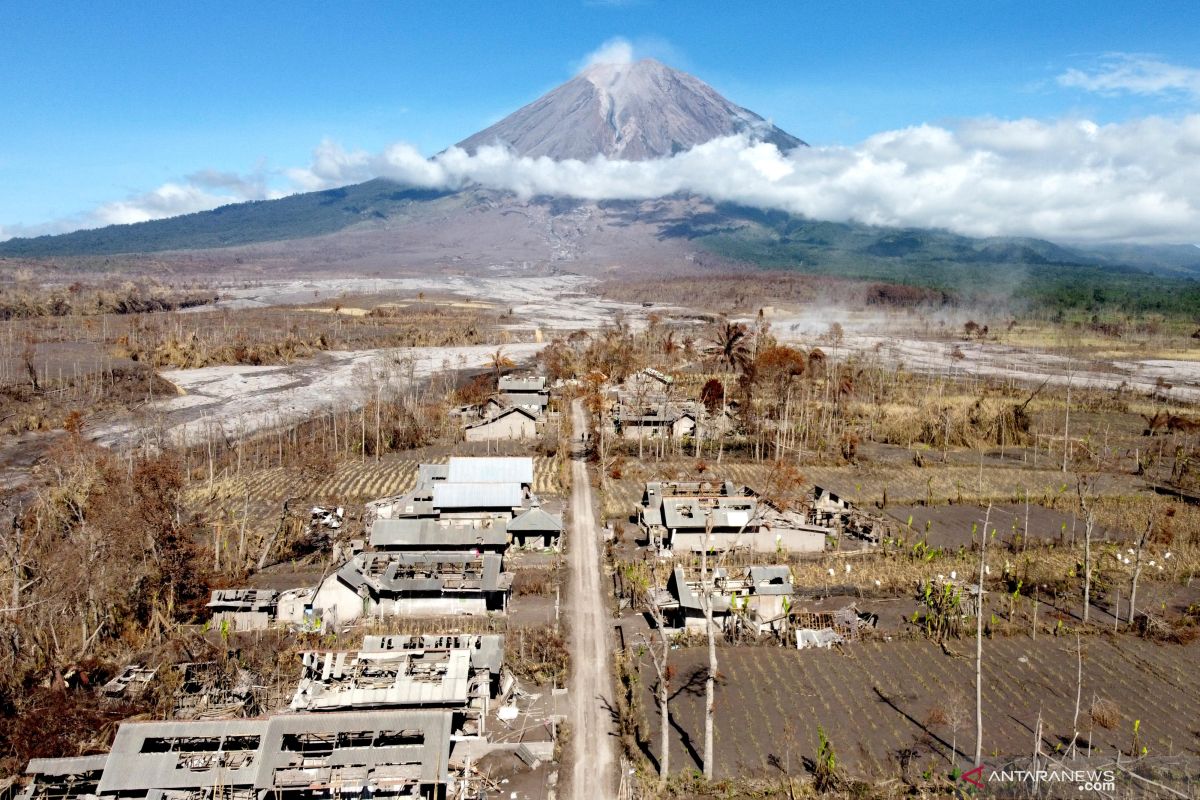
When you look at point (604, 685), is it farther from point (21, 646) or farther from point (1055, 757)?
point (21, 646)

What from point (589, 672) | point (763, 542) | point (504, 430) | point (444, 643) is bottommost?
point (589, 672)

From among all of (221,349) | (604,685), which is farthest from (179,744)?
(221,349)

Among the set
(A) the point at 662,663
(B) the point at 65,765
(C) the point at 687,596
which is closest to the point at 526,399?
(C) the point at 687,596

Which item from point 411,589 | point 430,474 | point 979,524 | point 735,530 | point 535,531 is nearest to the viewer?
point 411,589

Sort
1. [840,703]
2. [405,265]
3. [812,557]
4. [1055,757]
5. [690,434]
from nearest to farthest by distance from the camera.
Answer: [1055,757] < [840,703] < [812,557] < [690,434] < [405,265]

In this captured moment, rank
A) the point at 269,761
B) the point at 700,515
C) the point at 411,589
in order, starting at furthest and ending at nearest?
the point at 700,515 → the point at 411,589 → the point at 269,761

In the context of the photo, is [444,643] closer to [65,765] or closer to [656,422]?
[65,765]

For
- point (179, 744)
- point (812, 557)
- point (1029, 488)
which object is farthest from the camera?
point (1029, 488)
